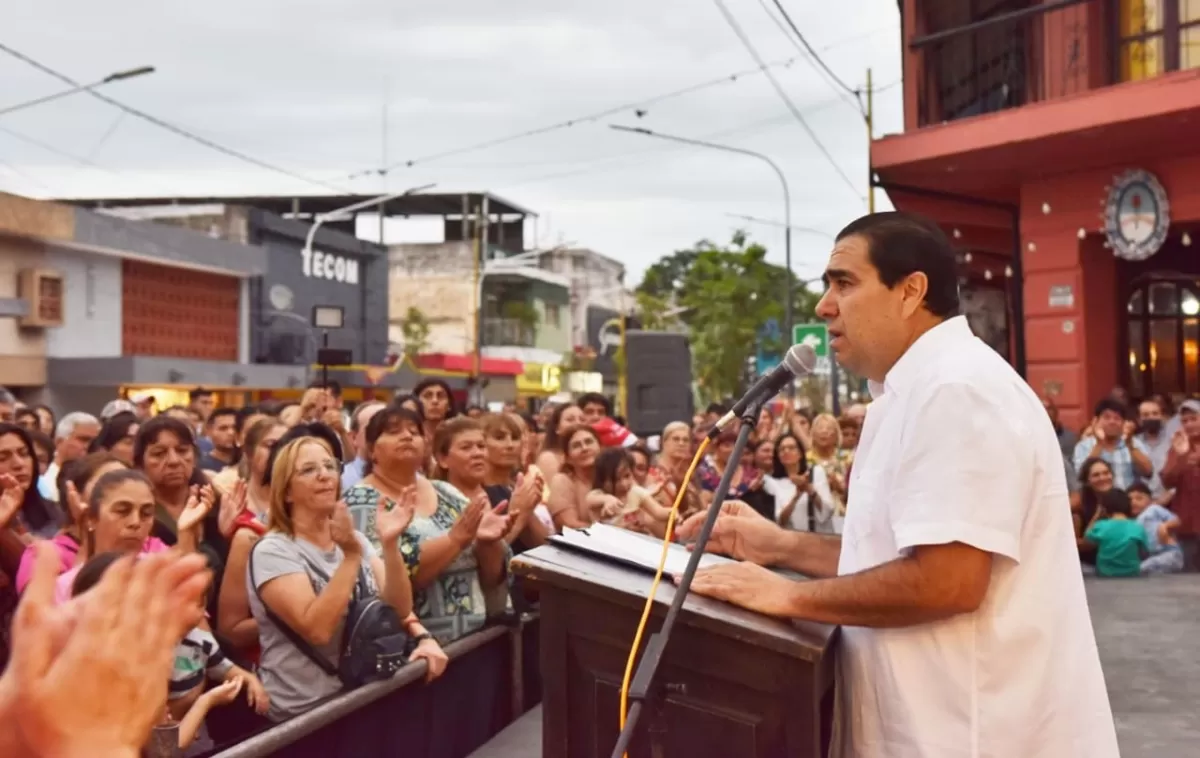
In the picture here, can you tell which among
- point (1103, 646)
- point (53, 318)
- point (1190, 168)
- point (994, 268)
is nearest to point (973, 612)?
point (1103, 646)

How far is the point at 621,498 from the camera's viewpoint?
26.0 feet

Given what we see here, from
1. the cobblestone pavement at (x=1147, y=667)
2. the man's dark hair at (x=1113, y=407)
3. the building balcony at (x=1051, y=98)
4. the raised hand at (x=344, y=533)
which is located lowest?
the cobblestone pavement at (x=1147, y=667)

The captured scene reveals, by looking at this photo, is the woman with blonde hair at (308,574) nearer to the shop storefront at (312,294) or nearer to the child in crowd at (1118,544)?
the child in crowd at (1118,544)

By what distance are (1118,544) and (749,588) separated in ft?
29.3

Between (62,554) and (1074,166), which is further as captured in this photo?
(1074,166)

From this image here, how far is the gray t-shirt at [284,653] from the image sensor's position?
4.70m

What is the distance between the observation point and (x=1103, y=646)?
7996 mm

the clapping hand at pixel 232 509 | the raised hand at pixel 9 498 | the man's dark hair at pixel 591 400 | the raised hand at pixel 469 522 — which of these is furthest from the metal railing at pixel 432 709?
the man's dark hair at pixel 591 400

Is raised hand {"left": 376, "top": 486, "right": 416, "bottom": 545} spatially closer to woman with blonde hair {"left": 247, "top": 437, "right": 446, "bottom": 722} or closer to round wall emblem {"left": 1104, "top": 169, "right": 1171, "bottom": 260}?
woman with blonde hair {"left": 247, "top": 437, "right": 446, "bottom": 722}

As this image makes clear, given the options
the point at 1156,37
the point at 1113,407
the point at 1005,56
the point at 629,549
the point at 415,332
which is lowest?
the point at 629,549

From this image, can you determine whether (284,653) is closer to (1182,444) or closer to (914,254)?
(914,254)

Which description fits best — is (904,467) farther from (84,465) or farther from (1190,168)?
(1190,168)

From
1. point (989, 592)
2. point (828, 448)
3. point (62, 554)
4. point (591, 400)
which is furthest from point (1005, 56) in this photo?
point (989, 592)

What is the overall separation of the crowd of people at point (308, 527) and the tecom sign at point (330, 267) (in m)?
30.5
